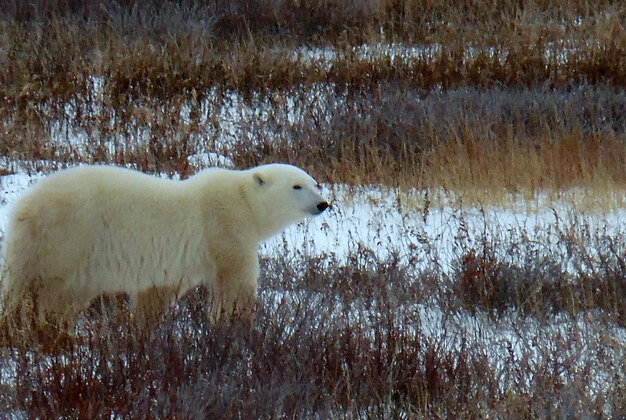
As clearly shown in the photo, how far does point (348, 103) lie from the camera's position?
318 inches

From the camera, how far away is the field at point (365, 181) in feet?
9.44

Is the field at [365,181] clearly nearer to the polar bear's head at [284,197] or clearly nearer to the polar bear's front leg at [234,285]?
the polar bear's front leg at [234,285]

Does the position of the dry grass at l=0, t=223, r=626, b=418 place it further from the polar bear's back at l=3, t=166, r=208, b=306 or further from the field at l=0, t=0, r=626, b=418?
the polar bear's back at l=3, t=166, r=208, b=306

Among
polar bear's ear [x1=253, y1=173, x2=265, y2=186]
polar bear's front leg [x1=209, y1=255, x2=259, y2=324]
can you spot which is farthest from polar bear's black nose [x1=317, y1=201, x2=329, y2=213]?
polar bear's front leg [x1=209, y1=255, x2=259, y2=324]

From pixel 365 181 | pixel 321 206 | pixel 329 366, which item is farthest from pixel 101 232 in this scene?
pixel 365 181

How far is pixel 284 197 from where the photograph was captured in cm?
392

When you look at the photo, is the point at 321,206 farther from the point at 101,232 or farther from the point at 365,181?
the point at 365,181

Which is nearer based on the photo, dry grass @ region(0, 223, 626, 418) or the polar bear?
dry grass @ region(0, 223, 626, 418)

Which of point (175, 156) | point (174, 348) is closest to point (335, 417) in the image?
point (174, 348)

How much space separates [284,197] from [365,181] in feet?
7.99

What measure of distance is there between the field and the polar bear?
0.14 metres

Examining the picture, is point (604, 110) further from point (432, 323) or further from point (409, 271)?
point (432, 323)

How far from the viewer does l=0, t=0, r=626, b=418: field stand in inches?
113

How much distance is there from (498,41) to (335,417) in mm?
8081
